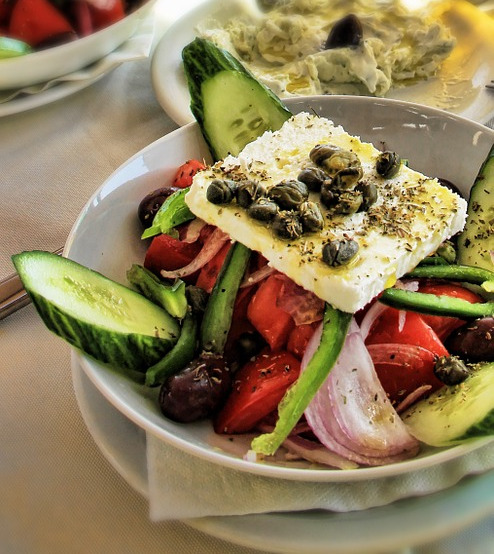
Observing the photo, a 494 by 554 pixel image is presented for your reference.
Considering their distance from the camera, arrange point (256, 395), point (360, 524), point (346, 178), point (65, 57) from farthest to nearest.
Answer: point (65, 57), point (346, 178), point (256, 395), point (360, 524)

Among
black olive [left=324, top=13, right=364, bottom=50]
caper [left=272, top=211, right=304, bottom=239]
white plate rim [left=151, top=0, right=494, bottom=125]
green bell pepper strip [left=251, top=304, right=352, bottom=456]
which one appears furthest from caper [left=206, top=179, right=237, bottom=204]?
black olive [left=324, top=13, right=364, bottom=50]

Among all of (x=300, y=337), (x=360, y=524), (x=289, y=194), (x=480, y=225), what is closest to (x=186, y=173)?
(x=289, y=194)

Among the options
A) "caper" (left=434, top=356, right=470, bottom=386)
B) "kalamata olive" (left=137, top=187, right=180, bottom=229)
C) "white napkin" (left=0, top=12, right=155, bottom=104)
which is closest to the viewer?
"caper" (left=434, top=356, right=470, bottom=386)

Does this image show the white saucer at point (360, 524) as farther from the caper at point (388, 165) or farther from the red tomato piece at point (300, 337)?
the caper at point (388, 165)

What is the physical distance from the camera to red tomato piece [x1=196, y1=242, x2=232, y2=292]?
1450 mm

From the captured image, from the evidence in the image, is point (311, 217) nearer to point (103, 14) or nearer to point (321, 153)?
point (321, 153)

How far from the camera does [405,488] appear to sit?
1.17 meters

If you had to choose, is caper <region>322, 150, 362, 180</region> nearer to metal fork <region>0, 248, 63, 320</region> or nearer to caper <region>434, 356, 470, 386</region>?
caper <region>434, 356, 470, 386</region>

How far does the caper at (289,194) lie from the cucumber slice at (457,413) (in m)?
0.42

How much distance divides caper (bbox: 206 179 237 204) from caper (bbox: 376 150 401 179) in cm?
29

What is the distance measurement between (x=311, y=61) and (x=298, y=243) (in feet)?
3.82

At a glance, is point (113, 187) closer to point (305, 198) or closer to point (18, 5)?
point (305, 198)

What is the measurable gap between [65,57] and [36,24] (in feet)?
0.86

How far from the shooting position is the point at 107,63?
2.25 metres
